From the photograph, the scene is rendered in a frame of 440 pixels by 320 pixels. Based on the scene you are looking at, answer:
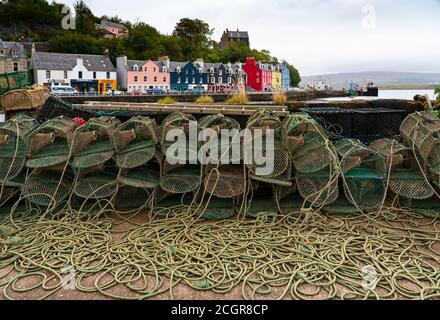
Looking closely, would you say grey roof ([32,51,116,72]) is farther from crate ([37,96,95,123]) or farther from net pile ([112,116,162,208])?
net pile ([112,116,162,208])

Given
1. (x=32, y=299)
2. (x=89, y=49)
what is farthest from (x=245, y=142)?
(x=89, y=49)

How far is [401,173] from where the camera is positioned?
5.17 m

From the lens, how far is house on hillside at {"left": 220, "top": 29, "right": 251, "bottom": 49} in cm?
10612

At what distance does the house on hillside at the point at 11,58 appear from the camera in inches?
1678

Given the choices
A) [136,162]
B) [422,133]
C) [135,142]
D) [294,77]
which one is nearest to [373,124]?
[422,133]

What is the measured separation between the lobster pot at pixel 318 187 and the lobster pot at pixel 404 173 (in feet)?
2.74

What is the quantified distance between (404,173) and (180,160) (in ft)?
10.2

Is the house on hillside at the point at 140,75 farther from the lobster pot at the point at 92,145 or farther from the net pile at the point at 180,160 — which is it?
the net pile at the point at 180,160

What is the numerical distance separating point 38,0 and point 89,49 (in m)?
32.7

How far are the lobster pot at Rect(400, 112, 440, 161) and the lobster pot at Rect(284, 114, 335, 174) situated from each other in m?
1.25

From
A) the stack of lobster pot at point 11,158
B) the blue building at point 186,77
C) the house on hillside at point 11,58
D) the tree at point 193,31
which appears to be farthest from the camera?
the tree at point 193,31

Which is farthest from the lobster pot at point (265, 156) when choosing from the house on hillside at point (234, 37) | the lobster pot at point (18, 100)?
the house on hillside at point (234, 37)

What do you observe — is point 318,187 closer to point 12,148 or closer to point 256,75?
point 12,148

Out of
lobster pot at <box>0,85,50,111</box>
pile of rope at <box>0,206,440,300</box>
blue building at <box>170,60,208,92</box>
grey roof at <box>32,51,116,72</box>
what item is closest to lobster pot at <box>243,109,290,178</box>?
pile of rope at <box>0,206,440,300</box>
